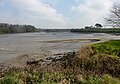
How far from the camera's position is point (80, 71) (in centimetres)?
980

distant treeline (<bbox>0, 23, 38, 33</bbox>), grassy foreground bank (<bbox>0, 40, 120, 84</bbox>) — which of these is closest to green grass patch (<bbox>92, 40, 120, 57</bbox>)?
grassy foreground bank (<bbox>0, 40, 120, 84</bbox>)

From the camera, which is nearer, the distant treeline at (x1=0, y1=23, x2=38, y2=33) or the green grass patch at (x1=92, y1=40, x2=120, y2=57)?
the green grass patch at (x1=92, y1=40, x2=120, y2=57)

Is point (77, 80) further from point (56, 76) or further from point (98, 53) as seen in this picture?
point (98, 53)

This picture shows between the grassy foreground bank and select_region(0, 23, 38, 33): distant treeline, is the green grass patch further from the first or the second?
select_region(0, 23, 38, 33): distant treeline

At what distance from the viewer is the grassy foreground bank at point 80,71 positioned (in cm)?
787

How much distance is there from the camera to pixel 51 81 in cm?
778

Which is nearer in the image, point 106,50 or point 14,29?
point 106,50

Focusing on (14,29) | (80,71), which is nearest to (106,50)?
(80,71)

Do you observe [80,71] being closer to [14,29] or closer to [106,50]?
[106,50]

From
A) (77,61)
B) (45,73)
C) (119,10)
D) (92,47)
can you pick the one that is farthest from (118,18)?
(45,73)

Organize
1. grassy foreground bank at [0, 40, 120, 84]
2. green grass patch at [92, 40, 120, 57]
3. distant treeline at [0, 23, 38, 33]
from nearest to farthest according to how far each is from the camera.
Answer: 1. grassy foreground bank at [0, 40, 120, 84]
2. green grass patch at [92, 40, 120, 57]
3. distant treeline at [0, 23, 38, 33]

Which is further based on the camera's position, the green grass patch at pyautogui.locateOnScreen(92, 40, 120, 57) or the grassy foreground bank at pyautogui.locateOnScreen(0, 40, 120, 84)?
the green grass patch at pyautogui.locateOnScreen(92, 40, 120, 57)

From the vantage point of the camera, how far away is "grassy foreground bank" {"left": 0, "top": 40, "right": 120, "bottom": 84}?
7.87 m

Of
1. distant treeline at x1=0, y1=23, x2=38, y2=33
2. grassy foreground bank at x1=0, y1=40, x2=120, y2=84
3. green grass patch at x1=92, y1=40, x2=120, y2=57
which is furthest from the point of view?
distant treeline at x1=0, y1=23, x2=38, y2=33
